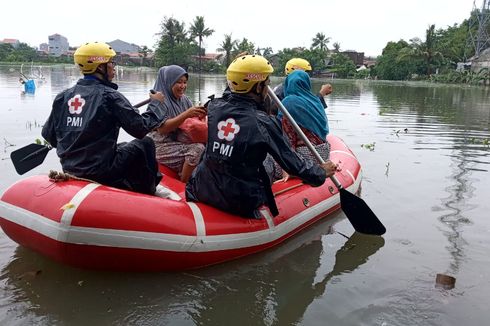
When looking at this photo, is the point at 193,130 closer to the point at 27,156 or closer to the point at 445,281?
the point at 27,156

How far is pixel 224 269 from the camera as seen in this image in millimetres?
3932

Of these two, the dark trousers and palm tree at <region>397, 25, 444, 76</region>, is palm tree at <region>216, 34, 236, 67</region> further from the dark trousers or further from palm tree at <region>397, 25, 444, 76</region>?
the dark trousers

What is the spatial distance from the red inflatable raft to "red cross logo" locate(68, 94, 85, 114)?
1.94 feet

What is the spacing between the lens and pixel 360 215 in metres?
4.77

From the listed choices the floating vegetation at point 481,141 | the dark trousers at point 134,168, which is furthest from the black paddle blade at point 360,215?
the floating vegetation at point 481,141

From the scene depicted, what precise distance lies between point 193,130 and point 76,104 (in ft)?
4.82

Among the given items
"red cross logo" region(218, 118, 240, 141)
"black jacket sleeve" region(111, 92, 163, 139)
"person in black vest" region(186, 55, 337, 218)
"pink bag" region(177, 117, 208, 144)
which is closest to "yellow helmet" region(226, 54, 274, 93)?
"person in black vest" region(186, 55, 337, 218)

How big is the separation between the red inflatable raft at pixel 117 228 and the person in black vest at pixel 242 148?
0.61 ft

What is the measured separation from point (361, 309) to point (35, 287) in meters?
2.46

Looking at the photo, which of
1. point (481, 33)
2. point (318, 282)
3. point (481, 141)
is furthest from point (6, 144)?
point (481, 33)

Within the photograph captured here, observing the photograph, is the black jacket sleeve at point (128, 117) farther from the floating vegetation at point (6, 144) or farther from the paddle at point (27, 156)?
the floating vegetation at point (6, 144)

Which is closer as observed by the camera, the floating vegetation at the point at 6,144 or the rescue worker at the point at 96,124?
the rescue worker at the point at 96,124

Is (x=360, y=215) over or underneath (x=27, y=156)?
underneath

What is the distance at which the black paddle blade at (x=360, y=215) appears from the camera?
472cm
